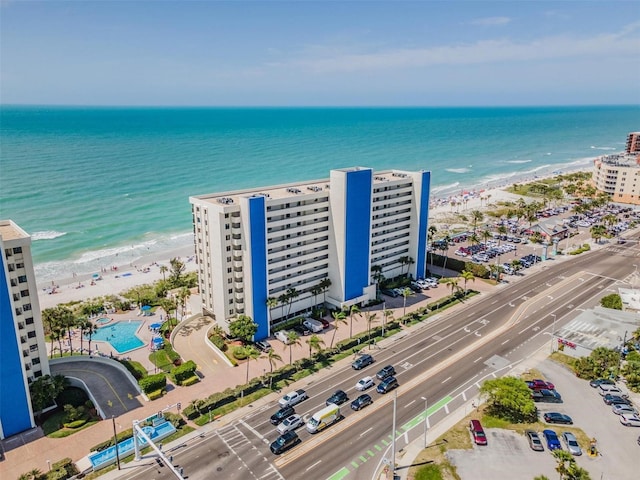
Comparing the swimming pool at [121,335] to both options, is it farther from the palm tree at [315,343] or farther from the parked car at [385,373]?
the parked car at [385,373]

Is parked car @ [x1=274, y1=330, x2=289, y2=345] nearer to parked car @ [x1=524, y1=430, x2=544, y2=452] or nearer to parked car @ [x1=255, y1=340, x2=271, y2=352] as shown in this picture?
parked car @ [x1=255, y1=340, x2=271, y2=352]

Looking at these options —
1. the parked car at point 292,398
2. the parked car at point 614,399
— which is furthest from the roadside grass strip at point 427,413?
the parked car at point 614,399

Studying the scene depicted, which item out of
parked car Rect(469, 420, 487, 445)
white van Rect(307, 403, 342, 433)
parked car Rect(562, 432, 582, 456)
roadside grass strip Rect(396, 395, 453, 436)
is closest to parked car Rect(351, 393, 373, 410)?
white van Rect(307, 403, 342, 433)

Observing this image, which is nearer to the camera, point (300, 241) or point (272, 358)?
point (272, 358)

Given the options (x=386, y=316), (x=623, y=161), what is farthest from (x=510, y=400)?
(x=623, y=161)

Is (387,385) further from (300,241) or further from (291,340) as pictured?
(300,241)

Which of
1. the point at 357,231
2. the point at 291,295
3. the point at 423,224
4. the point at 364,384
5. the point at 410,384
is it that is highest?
the point at 357,231
